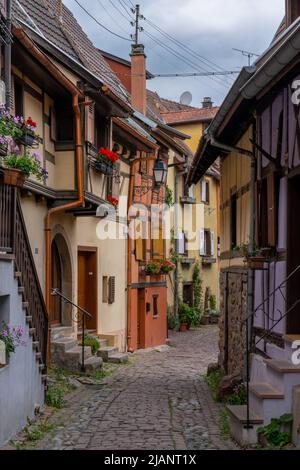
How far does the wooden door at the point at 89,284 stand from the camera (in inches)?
673

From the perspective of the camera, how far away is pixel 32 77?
12.2 metres

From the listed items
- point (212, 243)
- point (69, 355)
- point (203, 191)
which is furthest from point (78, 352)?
point (212, 243)

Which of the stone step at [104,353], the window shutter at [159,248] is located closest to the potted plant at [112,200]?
the stone step at [104,353]

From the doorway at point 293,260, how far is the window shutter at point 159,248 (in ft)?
50.6

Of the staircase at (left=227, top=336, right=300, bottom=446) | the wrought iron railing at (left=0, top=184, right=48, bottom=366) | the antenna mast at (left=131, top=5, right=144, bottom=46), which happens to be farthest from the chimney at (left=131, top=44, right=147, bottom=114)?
the staircase at (left=227, top=336, right=300, bottom=446)

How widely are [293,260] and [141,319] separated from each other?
14530 millimetres

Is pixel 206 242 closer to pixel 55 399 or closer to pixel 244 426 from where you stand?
pixel 55 399

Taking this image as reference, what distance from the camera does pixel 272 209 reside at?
28.2ft

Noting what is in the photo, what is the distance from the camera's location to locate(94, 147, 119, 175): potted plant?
562 inches

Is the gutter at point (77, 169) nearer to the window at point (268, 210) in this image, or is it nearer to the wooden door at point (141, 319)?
the window at point (268, 210)

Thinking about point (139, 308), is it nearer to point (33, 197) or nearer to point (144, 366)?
point (144, 366)

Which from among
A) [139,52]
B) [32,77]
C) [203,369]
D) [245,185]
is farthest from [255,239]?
[139,52]
